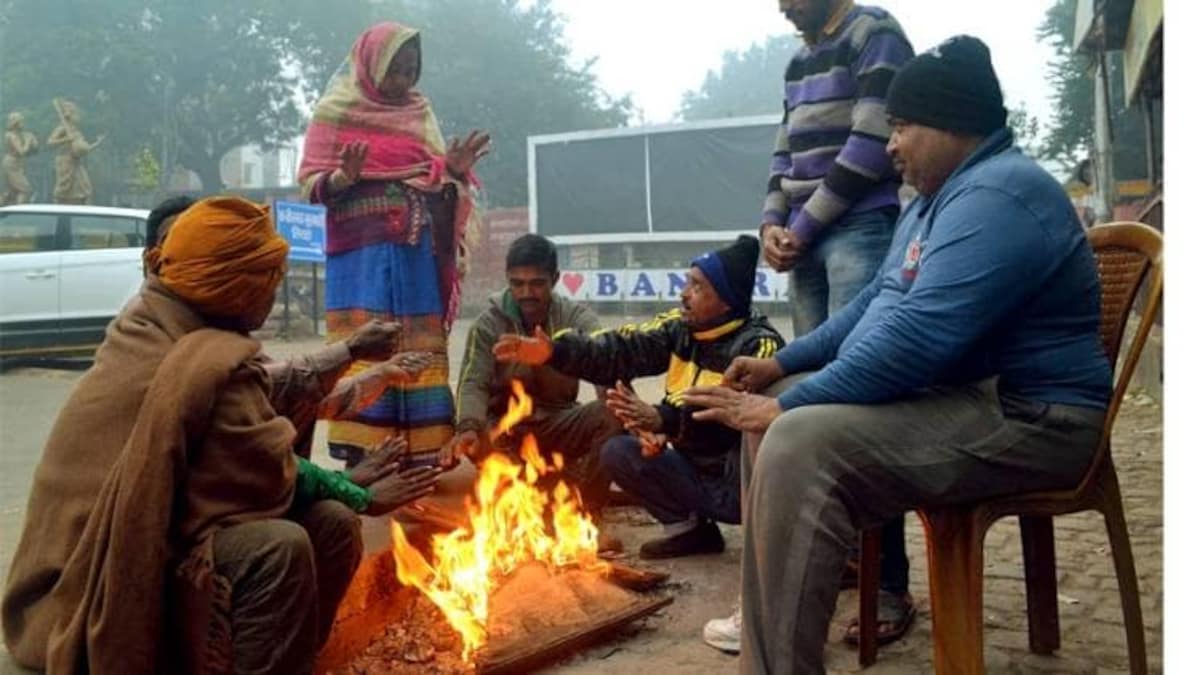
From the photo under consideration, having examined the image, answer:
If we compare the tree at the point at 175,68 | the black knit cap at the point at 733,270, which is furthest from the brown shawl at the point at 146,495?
the tree at the point at 175,68

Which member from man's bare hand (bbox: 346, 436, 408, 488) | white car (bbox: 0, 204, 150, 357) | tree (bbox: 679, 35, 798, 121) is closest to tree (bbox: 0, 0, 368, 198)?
white car (bbox: 0, 204, 150, 357)

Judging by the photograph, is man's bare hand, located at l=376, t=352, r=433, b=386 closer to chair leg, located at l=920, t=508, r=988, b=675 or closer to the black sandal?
the black sandal

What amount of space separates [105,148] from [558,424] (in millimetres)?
33437

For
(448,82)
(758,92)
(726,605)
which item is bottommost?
(726,605)

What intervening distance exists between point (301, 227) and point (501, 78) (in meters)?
27.7

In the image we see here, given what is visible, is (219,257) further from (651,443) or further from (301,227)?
(301,227)

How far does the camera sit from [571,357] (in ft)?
13.4

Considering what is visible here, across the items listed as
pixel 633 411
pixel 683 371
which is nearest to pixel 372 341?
pixel 633 411

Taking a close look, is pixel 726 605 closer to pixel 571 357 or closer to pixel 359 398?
pixel 571 357

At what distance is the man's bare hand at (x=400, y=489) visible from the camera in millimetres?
2926

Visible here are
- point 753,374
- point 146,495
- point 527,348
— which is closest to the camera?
point 146,495

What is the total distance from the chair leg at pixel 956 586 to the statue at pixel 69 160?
20.4 meters

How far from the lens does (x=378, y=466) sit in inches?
118

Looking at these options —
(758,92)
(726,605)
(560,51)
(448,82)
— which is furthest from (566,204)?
(758,92)
